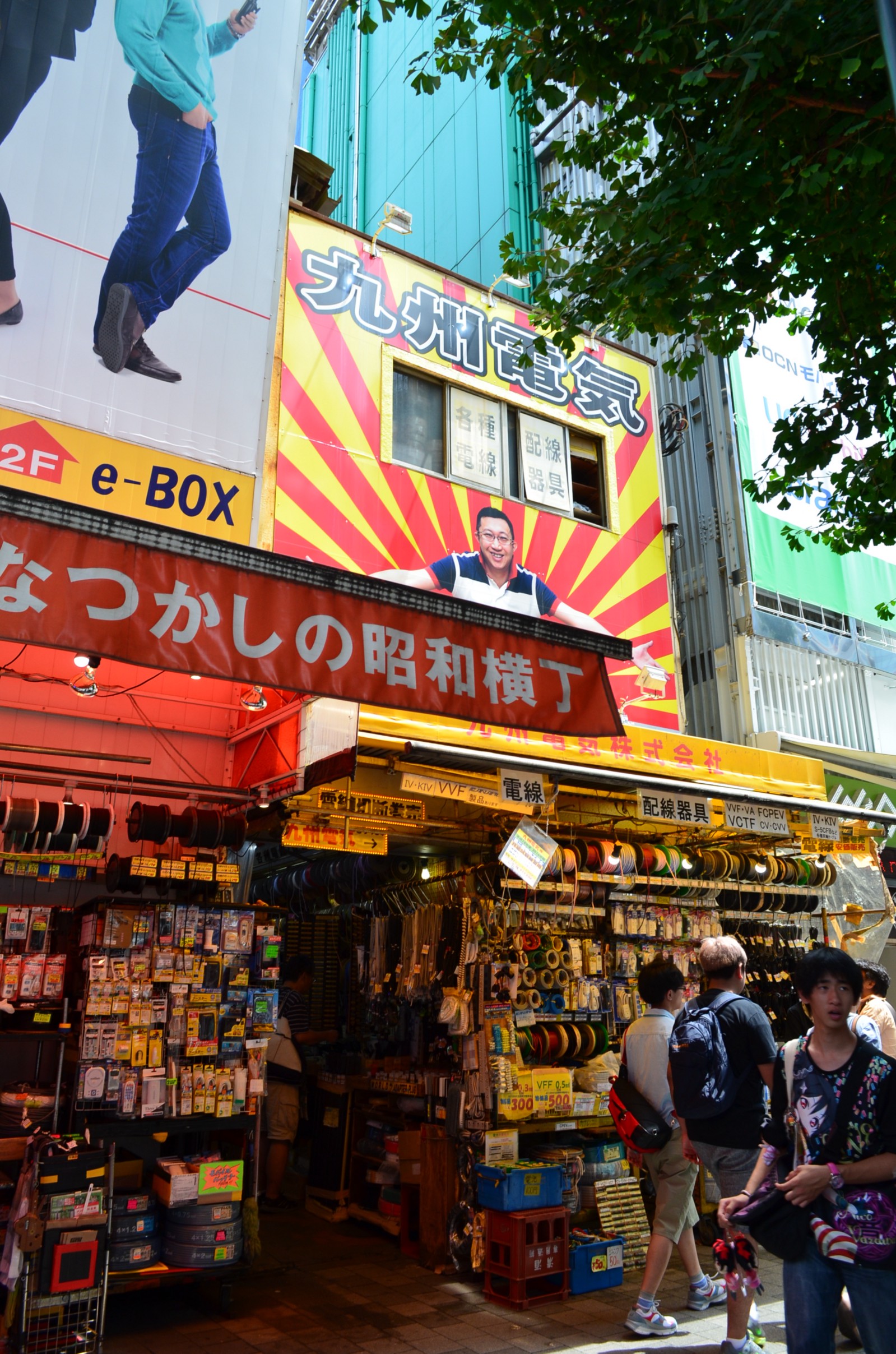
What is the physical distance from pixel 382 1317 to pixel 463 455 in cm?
699

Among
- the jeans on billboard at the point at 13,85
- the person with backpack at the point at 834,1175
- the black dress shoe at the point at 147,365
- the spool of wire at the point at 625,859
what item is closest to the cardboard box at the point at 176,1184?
the person with backpack at the point at 834,1175

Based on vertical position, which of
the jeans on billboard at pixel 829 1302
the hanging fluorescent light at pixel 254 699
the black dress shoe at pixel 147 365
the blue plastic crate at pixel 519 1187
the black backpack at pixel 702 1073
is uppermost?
the black dress shoe at pixel 147 365

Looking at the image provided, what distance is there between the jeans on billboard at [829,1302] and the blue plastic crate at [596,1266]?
10.5 feet

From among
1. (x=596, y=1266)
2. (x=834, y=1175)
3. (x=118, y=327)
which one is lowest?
(x=596, y=1266)

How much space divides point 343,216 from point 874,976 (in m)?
18.9

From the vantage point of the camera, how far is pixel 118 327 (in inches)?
286

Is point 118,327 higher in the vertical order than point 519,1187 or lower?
higher

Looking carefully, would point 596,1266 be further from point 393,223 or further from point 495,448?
point 393,223

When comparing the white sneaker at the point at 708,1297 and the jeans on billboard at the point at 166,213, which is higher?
the jeans on billboard at the point at 166,213

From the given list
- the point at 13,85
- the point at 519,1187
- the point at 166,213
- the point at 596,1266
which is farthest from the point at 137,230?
the point at 596,1266

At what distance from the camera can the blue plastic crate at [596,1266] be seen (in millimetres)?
6008

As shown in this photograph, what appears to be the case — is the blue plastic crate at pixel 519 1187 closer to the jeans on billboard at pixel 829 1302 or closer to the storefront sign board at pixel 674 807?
the storefront sign board at pixel 674 807

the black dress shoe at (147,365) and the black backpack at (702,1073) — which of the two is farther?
the black dress shoe at (147,365)

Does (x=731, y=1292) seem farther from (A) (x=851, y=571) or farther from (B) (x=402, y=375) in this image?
(A) (x=851, y=571)
